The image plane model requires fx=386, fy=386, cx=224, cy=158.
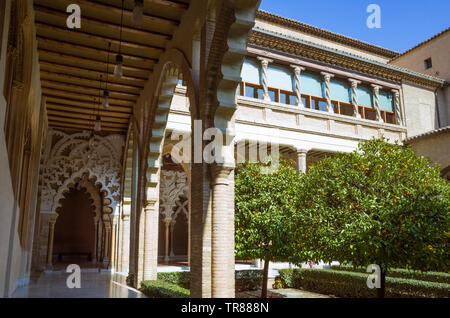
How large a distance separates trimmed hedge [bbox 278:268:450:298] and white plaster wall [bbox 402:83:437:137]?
8985 millimetres

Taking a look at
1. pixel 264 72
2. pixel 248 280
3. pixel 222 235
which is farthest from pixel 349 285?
pixel 264 72

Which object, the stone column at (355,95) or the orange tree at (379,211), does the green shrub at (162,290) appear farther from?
the stone column at (355,95)

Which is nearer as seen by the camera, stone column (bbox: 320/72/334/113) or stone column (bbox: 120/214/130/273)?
stone column (bbox: 120/214/130/273)

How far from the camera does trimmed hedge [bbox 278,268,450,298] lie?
9.87 meters

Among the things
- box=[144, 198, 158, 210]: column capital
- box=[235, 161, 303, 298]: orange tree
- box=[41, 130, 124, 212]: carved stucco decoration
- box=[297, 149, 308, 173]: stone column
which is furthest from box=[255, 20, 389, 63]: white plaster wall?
box=[144, 198, 158, 210]: column capital

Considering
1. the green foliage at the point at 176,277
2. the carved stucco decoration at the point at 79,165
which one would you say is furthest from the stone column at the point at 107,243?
the green foliage at the point at 176,277

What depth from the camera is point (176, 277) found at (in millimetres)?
11328

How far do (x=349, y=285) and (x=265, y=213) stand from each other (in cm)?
389

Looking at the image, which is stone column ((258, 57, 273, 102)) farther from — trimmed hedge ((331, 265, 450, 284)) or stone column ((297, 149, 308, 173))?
trimmed hedge ((331, 265, 450, 284))

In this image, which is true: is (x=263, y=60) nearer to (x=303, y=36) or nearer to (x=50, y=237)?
(x=303, y=36)

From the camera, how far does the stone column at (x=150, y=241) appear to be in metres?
9.75

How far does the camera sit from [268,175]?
34.2 ft

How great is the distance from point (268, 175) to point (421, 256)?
507 centimetres
